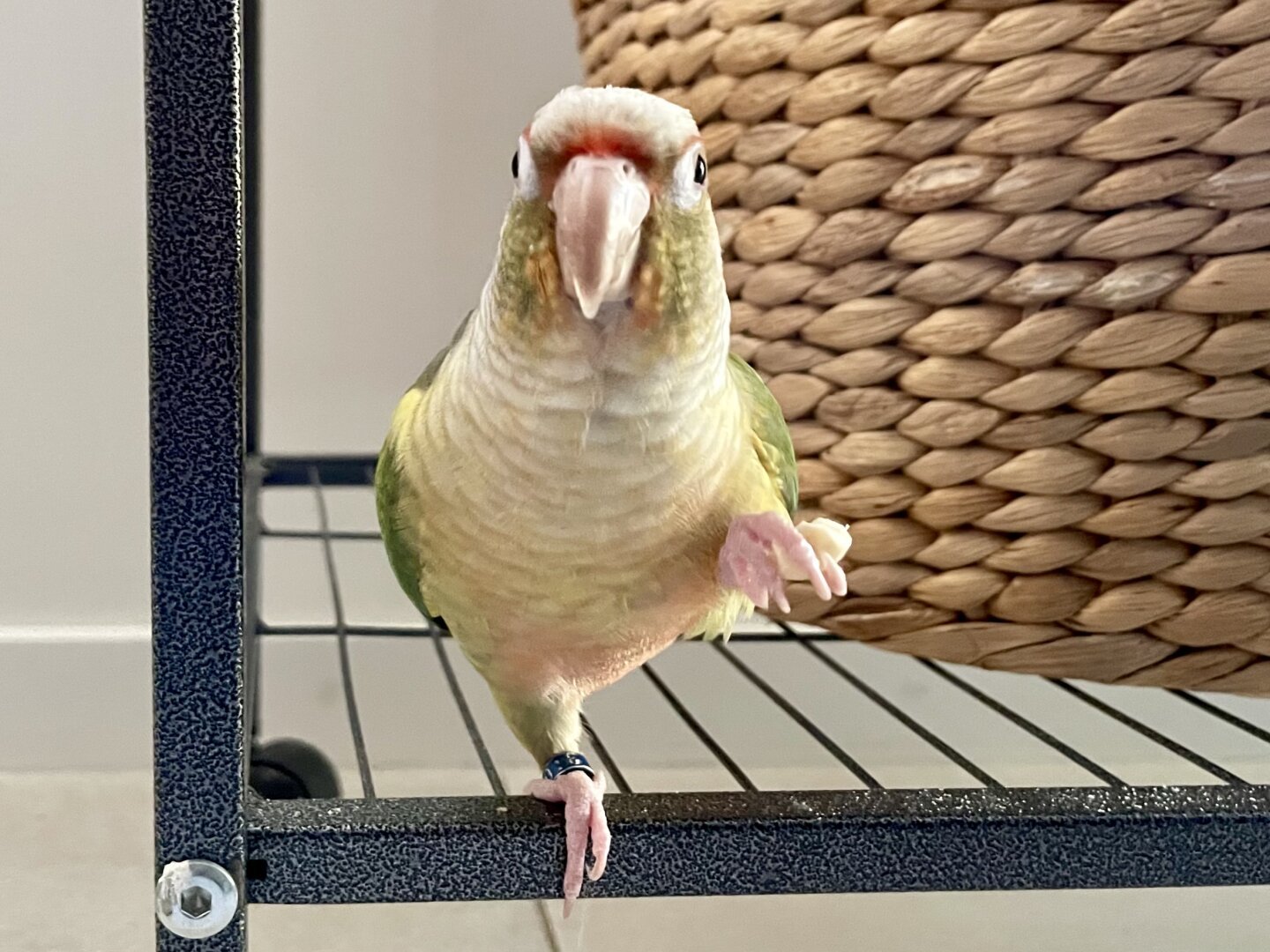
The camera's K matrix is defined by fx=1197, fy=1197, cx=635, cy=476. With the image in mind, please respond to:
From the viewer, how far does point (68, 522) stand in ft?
2.68

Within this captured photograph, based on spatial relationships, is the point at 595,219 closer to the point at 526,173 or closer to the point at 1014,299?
the point at 526,173

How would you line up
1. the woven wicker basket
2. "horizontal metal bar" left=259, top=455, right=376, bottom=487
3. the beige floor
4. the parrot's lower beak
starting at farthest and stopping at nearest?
"horizontal metal bar" left=259, top=455, right=376, bottom=487 < the beige floor < the woven wicker basket < the parrot's lower beak

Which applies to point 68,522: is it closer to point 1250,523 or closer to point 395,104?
point 395,104

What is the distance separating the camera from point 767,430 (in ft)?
1.24

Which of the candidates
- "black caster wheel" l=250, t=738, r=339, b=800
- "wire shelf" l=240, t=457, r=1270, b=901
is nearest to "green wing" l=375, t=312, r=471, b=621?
"black caster wheel" l=250, t=738, r=339, b=800

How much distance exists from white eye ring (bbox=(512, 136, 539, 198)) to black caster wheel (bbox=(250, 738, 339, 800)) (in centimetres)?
46

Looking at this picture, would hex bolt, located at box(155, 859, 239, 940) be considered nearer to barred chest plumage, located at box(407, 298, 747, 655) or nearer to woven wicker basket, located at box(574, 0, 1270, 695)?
barred chest plumage, located at box(407, 298, 747, 655)

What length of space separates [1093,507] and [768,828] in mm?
180

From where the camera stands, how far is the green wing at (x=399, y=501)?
1.20ft

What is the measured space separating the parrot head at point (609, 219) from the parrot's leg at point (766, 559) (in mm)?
61

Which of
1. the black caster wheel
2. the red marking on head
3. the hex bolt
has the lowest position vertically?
the black caster wheel

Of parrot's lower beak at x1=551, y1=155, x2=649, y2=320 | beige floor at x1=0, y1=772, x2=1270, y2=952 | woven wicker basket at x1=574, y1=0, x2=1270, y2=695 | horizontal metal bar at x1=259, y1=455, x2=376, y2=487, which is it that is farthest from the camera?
horizontal metal bar at x1=259, y1=455, x2=376, y2=487

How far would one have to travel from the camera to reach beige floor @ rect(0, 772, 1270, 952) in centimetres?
65

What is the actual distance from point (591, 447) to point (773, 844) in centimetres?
12
